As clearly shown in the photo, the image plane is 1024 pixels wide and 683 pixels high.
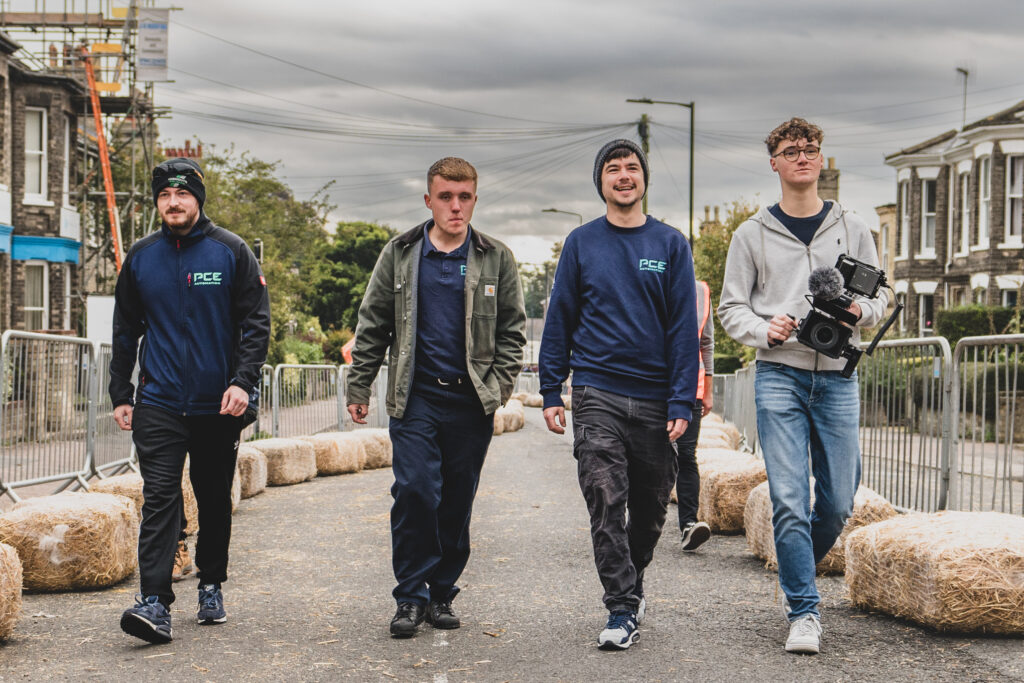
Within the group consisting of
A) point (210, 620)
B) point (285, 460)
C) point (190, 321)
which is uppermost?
point (190, 321)

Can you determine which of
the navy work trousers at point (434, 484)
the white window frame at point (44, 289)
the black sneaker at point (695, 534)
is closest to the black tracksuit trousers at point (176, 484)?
the navy work trousers at point (434, 484)

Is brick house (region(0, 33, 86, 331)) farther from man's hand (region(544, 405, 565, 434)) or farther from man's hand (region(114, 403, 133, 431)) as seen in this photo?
man's hand (region(544, 405, 565, 434))

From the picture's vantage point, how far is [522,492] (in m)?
11.9

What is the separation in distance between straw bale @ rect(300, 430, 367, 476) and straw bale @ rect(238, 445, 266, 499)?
6.47ft

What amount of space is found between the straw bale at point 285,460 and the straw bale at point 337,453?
0.46 metres

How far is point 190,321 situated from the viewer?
576 cm

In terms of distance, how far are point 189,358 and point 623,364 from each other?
81.6 inches

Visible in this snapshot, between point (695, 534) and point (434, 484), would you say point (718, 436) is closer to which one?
point (695, 534)

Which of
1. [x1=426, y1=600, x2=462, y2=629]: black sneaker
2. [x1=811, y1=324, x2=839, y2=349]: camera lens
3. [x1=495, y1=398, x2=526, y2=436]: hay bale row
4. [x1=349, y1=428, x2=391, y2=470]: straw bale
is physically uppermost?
[x1=811, y1=324, x2=839, y2=349]: camera lens

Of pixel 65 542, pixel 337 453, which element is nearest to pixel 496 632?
pixel 65 542

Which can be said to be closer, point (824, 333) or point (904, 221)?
point (824, 333)

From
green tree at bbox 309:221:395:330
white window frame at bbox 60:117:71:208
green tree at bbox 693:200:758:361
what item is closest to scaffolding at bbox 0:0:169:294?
white window frame at bbox 60:117:71:208

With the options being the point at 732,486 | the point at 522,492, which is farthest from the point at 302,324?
the point at 732,486

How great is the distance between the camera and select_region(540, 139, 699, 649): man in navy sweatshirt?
5316 mm
